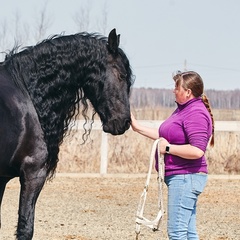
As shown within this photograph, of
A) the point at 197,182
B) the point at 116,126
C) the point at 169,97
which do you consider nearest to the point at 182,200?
the point at 197,182

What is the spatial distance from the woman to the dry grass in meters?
8.98

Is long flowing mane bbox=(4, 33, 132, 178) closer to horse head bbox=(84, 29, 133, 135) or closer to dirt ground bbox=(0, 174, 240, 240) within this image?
horse head bbox=(84, 29, 133, 135)

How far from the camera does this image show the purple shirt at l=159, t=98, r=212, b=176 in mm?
5336

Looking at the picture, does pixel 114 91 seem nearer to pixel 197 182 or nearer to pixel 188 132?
pixel 188 132

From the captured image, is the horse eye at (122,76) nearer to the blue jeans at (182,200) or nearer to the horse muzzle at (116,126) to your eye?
the horse muzzle at (116,126)

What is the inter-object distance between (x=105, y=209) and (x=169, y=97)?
32505mm

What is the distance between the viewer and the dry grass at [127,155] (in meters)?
14.5

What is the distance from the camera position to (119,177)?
1374 cm

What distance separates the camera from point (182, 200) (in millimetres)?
5410

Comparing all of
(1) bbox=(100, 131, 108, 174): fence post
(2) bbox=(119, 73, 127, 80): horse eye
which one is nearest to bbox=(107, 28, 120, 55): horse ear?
(2) bbox=(119, 73, 127, 80): horse eye

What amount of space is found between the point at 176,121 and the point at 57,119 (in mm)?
973

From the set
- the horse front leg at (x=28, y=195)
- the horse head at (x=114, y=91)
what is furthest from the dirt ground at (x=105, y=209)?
the horse head at (x=114, y=91)

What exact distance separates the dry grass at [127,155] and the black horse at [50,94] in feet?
28.7

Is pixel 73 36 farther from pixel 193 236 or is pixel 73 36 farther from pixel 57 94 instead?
pixel 193 236
